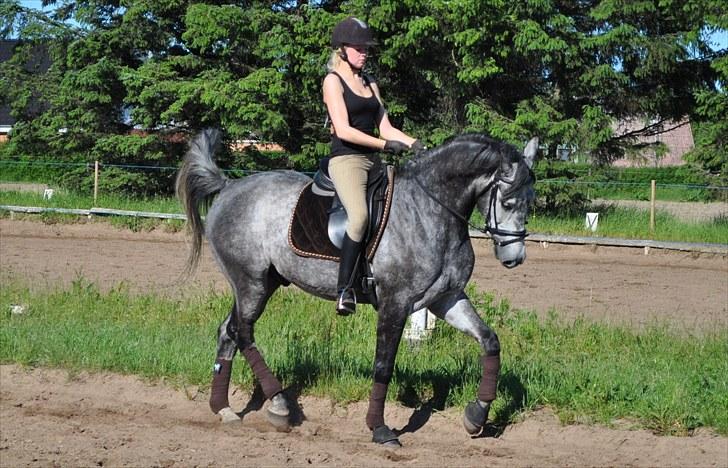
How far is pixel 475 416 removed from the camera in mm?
7105

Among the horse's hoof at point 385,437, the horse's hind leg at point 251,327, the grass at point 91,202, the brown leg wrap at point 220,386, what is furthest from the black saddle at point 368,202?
the grass at point 91,202

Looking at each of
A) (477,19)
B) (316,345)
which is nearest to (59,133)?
(477,19)

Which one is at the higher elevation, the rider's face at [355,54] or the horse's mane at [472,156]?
the rider's face at [355,54]

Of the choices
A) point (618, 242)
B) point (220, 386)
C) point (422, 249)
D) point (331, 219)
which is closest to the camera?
point (422, 249)

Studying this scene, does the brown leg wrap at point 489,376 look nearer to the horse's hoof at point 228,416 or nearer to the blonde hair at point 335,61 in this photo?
the horse's hoof at point 228,416

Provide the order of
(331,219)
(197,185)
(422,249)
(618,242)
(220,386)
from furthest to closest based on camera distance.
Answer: (618,242)
(197,185)
(220,386)
(331,219)
(422,249)

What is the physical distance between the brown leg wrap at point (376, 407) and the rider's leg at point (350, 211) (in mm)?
642

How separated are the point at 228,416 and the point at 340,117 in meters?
2.67

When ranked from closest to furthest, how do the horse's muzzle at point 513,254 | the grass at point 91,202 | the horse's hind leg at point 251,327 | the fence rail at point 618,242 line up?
the horse's muzzle at point 513,254 → the horse's hind leg at point 251,327 → the fence rail at point 618,242 → the grass at point 91,202

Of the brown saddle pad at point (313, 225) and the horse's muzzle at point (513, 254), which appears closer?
the horse's muzzle at point (513, 254)

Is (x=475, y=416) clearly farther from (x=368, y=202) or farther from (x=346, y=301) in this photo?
(x=368, y=202)

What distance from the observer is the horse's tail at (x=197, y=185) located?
835 centimetres

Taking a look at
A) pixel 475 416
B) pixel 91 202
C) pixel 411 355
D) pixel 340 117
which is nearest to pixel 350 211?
pixel 340 117

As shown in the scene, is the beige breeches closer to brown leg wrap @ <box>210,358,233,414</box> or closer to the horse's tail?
the horse's tail
